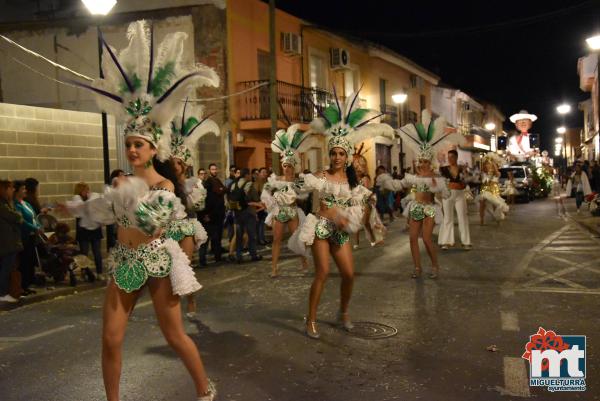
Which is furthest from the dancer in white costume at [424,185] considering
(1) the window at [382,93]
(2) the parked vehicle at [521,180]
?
(1) the window at [382,93]

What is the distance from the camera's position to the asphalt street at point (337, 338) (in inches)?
187

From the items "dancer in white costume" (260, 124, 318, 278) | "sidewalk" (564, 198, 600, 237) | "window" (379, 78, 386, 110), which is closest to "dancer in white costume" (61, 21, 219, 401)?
"dancer in white costume" (260, 124, 318, 278)

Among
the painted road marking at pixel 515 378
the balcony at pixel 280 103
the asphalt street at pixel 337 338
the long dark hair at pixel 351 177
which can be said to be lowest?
the painted road marking at pixel 515 378

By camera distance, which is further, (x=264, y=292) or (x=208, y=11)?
(x=208, y=11)

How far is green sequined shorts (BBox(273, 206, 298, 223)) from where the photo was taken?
9938 mm

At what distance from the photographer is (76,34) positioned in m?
20.1

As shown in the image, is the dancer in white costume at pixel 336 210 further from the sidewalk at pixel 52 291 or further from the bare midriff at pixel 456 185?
the bare midriff at pixel 456 185

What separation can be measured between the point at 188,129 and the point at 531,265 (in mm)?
6386

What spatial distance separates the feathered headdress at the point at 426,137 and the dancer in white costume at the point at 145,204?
18.0ft

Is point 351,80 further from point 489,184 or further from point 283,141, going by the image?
point 283,141

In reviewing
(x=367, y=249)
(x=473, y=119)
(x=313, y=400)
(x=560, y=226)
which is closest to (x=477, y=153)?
(x=473, y=119)

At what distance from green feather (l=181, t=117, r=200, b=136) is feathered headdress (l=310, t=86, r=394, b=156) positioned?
1.50 meters

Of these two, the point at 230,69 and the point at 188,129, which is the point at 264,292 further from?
the point at 230,69

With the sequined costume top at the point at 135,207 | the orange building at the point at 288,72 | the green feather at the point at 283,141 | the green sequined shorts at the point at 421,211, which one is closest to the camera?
the sequined costume top at the point at 135,207
